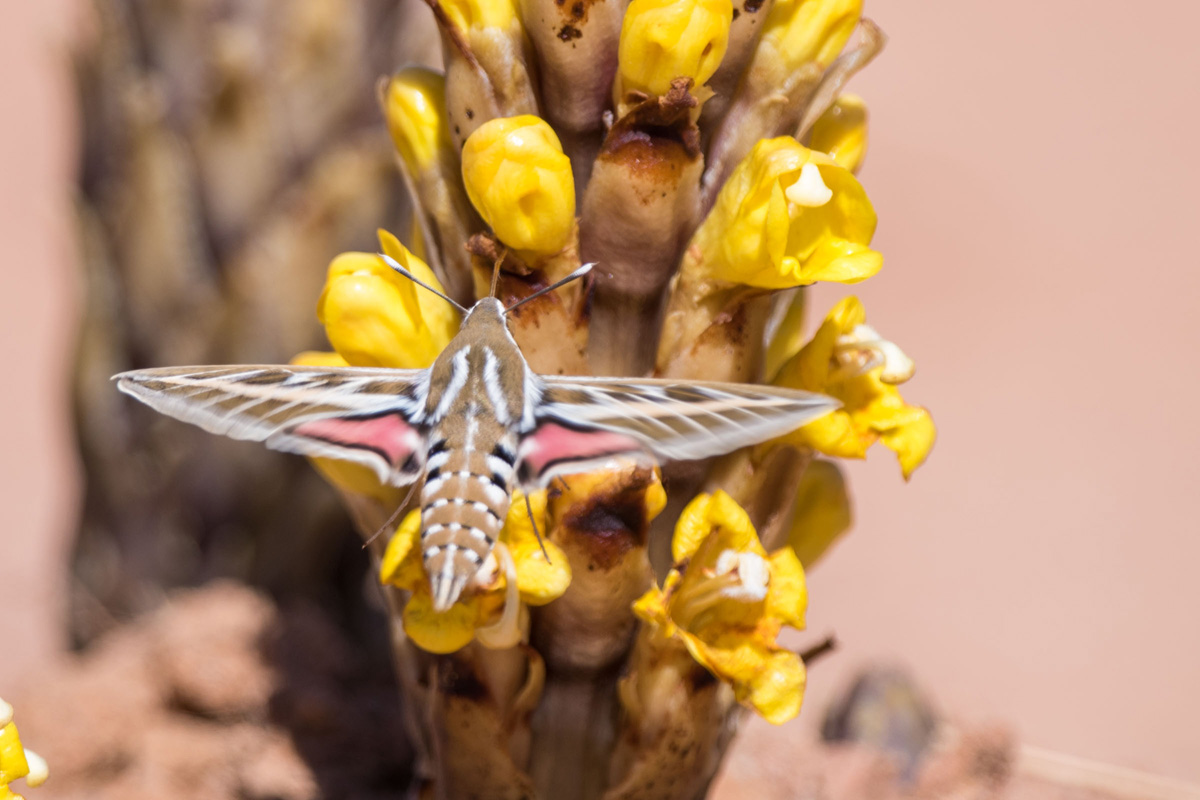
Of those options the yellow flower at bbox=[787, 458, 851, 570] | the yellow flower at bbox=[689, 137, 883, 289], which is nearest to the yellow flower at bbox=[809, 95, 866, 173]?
the yellow flower at bbox=[689, 137, 883, 289]

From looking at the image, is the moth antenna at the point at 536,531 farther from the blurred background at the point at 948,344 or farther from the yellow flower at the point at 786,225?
the blurred background at the point at 948,344

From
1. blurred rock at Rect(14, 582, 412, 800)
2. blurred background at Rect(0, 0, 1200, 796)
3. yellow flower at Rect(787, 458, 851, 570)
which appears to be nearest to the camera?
yellow flower at Rect(787, 458, 851, 570)

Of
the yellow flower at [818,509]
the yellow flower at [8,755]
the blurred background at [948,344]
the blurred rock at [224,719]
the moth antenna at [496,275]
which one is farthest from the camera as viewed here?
the blurred background at [948,344]

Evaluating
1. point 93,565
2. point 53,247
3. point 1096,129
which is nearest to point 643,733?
point 93,565

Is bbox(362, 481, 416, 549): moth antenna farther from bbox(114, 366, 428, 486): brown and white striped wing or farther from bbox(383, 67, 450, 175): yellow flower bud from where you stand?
bbox(383, 67, 450, 175): yellow flower bud

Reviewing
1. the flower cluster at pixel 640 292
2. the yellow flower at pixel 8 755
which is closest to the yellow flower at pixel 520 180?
the flower cluster at pixel 640 292

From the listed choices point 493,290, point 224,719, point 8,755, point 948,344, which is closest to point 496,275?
point 493,290
